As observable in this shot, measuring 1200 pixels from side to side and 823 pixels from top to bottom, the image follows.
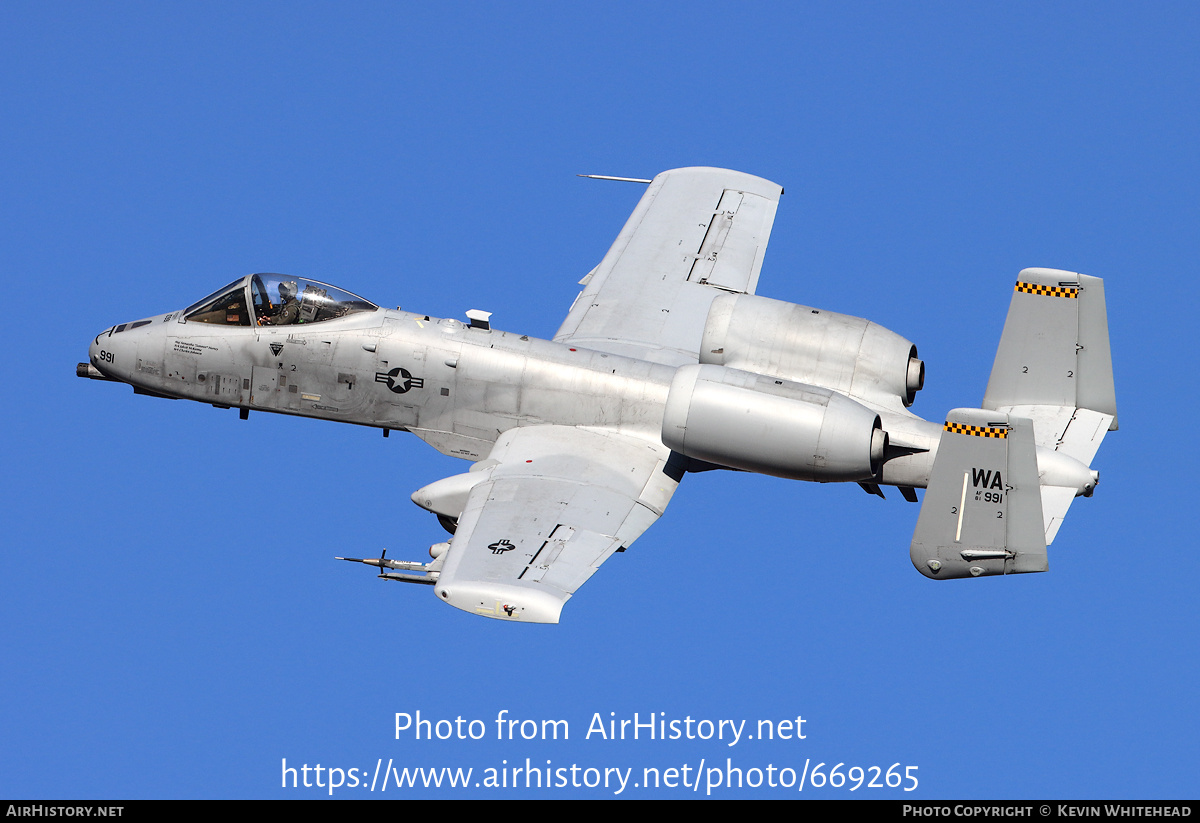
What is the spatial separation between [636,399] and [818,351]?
2409mm

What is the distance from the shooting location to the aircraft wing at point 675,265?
25234mm

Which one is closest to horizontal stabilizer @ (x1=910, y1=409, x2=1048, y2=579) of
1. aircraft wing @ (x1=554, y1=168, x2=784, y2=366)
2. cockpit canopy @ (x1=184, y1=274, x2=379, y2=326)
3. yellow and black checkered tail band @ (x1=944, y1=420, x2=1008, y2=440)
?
yellow and black checkered tail band @ (x1=944, y1=420, x2=1008, y2=440)

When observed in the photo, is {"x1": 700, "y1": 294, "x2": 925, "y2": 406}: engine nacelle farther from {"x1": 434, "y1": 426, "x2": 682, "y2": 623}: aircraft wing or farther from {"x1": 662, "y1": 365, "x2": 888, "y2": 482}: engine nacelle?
{"x1": 434, "y1": 426, "x2": 682, "y2": 623}: aircraft wing

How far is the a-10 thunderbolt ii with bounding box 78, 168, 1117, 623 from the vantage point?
67.7 ft

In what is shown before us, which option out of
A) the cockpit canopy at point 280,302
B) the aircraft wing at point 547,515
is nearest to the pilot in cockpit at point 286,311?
the cockpit canopy at point 280,302

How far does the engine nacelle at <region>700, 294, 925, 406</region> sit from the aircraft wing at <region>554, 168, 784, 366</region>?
3.96ft

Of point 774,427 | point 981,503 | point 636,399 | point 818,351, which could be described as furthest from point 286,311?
point 981,503

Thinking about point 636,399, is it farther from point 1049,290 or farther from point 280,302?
point 1049,290

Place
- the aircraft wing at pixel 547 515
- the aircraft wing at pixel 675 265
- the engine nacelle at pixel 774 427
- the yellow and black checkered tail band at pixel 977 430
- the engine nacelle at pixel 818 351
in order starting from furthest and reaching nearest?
1. the aircraft wing at pixel 675 265
2. the engine nacelle at pixel 818 351
3. the engine nacelle at pixel 774 427
4. the aircraft wing at pixel 547 515
5. the yellow and black checkered tail band at pixel 977 430

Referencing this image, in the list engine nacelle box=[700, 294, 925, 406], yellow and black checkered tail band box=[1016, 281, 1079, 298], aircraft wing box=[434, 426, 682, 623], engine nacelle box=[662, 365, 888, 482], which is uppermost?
yellow and black checkered tail band box=[1016, 281, 1079, 298]

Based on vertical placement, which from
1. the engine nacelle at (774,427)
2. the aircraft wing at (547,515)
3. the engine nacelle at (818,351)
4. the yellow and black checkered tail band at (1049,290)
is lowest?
the aircraft wing at (547,515)

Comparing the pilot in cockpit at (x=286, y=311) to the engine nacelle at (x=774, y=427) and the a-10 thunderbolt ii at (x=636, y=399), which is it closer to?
the a-10 thunderbolt ii at (x=636, y=399)

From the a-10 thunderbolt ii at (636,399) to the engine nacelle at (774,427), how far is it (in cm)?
2

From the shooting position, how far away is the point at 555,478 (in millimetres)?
22875
